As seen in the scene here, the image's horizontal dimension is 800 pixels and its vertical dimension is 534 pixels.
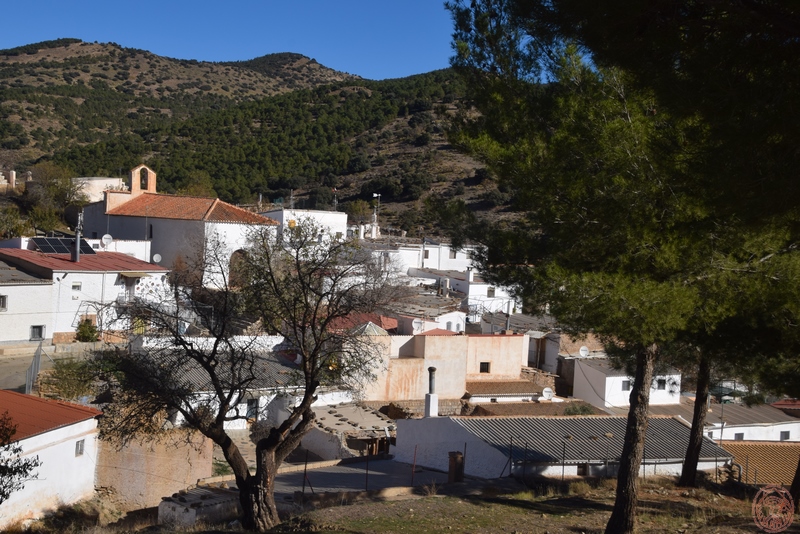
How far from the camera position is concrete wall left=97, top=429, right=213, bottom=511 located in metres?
16.2

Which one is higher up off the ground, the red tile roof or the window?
the red tile roof

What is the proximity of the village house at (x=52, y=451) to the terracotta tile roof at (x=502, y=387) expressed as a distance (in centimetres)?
1254

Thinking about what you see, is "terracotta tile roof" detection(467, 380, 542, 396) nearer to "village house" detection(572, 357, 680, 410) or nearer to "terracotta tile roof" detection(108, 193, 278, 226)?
"village house" detection(572, 357, 680, 410)

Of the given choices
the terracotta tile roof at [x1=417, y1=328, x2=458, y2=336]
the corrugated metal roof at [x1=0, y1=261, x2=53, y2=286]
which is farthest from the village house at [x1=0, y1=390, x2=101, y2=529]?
the terracotta tile roof at [x1=417, y1=328, x2=458, y2=336]

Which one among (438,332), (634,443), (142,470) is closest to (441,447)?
(142,470)

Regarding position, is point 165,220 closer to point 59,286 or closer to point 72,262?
point 72,262

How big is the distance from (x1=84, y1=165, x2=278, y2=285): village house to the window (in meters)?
6.87

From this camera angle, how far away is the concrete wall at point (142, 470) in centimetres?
1617

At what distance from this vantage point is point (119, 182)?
5103 cm

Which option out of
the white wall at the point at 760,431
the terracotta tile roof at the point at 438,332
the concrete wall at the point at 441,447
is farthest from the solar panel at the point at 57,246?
the white wall at the point at 760,431

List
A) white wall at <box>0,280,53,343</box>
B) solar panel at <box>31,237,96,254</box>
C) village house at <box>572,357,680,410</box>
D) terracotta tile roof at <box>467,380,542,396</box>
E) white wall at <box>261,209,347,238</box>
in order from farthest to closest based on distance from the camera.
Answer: white wall at <box>261,209,347,238</box>
solar panel at <box>31,237,96,254</box>
village house at <box>572,357,680,410</box>
white wall at <box>0,280,53,343</box>
terracotta tile roof at <box>467,380,542,396</box>

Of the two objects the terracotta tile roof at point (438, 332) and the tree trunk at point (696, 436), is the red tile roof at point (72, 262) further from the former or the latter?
the tree trunk at point (696, 436)

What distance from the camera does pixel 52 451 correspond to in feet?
47.9

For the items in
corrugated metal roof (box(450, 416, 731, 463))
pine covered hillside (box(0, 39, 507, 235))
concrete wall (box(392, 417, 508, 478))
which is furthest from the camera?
pine covered hillside (box(0, 39, 507, 235))
